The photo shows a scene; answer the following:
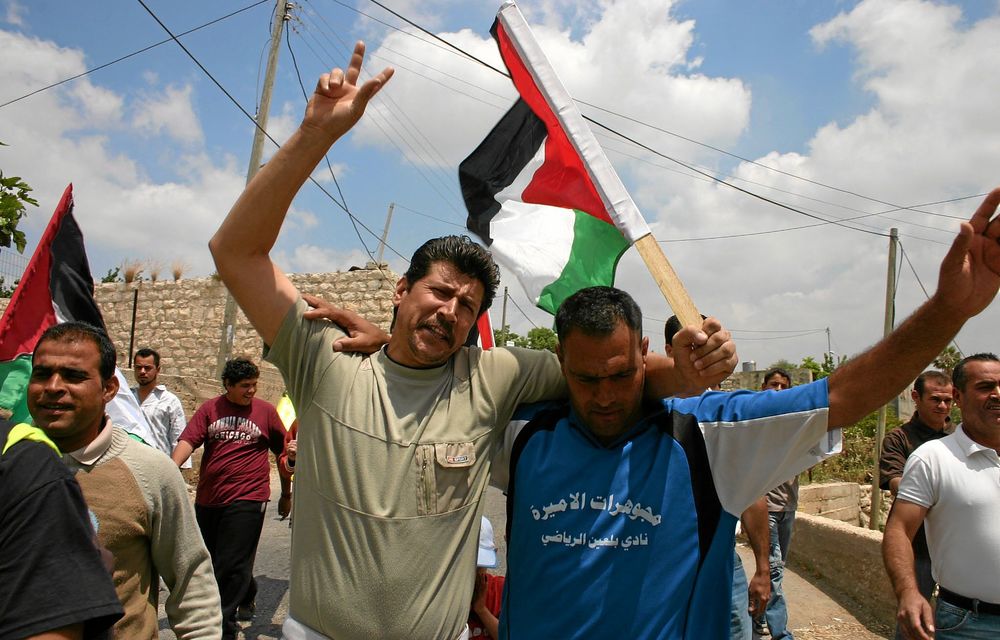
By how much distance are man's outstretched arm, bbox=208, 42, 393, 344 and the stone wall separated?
1249 centimetres

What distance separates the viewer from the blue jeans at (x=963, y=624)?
Answer: 119 inches

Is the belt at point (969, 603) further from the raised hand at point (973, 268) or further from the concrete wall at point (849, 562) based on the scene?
the concrete wall at point (849, 562)

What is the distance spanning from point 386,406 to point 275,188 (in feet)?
2.19

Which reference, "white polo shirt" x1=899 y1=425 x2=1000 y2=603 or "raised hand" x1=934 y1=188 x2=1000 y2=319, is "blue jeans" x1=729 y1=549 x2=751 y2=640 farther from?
"raised hand" x1=934 y1=188 x2=1000 y2=319

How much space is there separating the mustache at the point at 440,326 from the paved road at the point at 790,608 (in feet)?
11.6

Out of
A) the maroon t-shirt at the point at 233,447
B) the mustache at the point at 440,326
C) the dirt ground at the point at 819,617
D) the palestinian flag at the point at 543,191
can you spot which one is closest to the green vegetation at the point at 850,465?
the dirt ground at the point at 819,617

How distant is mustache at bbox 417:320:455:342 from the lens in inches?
82.3

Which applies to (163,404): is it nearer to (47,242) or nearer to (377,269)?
(47,242)

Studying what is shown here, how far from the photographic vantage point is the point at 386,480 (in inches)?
75.8

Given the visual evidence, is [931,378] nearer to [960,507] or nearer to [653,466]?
[960,507]

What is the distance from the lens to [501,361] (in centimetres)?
219

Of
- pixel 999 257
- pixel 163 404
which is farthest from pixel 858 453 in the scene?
pixel 999 257

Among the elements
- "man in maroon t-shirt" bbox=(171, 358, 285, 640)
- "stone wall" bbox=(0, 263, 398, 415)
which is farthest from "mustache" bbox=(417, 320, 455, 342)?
"stone wall" bbox=(0, 263, 398, 415)

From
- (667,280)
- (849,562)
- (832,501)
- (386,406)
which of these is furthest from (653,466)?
(832,501)
